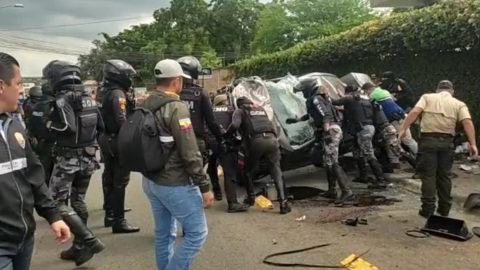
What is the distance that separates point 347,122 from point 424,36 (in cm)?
312

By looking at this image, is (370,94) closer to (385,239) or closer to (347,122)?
(347,122)

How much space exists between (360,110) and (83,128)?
484 centimetres

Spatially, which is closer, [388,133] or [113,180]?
[113,180]

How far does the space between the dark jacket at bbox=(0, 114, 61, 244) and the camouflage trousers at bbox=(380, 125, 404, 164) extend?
23.7 feet

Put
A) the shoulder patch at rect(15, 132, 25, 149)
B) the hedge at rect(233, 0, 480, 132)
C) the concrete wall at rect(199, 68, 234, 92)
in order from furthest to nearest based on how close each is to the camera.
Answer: the concrete wall at rect(199, 68, 234, 92) → the hedge at rect(233, 0, 480, 132) → the shoulder patch at rect(15, 132, 25, 149)

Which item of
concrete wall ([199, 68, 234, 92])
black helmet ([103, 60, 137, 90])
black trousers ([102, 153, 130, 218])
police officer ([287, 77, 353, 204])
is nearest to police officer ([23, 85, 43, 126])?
black trousers ([102, 153, 130, 218])

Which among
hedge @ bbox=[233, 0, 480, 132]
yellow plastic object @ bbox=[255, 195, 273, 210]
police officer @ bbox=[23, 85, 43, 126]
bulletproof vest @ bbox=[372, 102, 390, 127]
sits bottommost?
yellow plastic object @ bbox=[255, 195, 273, 210]

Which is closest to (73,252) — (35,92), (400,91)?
(35,92)

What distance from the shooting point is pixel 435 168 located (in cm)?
674

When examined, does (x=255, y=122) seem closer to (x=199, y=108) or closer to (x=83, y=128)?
(x=199, y=108)

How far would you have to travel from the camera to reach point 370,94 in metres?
9.38

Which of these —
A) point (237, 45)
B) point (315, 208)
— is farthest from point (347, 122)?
point (237, 45)

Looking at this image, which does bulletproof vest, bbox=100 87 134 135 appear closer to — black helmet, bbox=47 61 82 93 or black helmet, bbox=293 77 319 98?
black helmet, bbox=47 61 82 93

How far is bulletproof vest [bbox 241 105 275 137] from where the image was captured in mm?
7418
